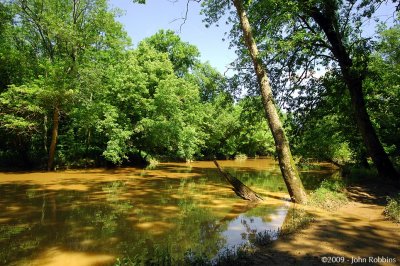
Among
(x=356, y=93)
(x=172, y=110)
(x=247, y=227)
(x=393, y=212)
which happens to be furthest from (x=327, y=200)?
(x=172, y=110)

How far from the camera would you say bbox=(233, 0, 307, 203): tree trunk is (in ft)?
34.9

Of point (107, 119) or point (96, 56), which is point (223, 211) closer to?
point (107, 119)

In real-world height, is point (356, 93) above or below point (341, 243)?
above

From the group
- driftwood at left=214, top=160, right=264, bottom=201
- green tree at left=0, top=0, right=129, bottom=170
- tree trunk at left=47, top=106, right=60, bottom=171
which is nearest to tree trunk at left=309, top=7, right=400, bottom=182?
driftwood at left=214, top=160, right=264, bottom=201

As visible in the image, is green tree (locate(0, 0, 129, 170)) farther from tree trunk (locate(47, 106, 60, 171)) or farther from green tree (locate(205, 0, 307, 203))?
green tree (locate(205, 0, 307, 203))

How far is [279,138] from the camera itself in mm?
10922

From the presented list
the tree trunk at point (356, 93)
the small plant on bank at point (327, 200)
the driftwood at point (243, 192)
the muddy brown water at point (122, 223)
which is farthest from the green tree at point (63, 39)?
the small plant on bank at point (327, 200)

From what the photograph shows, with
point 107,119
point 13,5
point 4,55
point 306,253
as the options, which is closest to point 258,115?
point 306,253

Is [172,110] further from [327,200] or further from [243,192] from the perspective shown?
[327,200]

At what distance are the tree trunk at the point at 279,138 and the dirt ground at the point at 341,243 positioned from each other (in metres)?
1.64

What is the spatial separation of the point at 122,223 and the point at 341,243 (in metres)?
5.60

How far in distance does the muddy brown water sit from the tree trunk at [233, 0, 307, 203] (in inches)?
30.3

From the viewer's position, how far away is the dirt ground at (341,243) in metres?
5.05

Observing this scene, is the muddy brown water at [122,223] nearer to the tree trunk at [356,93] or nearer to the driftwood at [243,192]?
the driftwood at [243,192]
